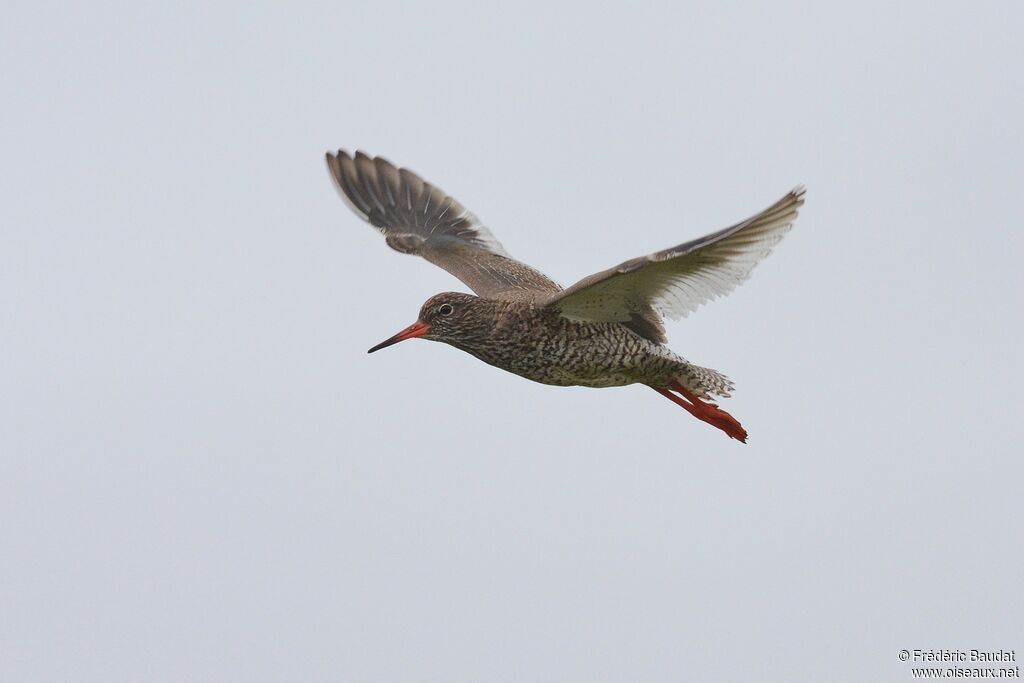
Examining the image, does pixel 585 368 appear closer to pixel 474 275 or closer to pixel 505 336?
pixel 505 336

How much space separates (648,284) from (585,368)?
1319 mm

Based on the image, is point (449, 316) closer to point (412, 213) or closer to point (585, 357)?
point (585, 357)

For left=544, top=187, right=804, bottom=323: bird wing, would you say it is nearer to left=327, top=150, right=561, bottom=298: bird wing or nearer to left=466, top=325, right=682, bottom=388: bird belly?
left=466, top=325, right=682, bottom=388: bird belly

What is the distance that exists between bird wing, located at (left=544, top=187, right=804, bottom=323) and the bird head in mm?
873

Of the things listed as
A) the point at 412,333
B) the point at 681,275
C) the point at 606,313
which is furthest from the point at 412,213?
the point at 681,275

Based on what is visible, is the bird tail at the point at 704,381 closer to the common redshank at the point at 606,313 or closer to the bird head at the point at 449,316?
the common redshank at the point at 606,313

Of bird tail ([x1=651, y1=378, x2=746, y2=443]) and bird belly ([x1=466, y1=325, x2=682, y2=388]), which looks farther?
bird tail ([x1=651, y1=378, x2=746, y2=443])

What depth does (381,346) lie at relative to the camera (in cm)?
1399

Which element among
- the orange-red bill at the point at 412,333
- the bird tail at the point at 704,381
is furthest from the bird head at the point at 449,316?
the bird tail at the point at 704,381

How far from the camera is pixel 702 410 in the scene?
1467cm

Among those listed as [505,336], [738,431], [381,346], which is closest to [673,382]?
[738,431]

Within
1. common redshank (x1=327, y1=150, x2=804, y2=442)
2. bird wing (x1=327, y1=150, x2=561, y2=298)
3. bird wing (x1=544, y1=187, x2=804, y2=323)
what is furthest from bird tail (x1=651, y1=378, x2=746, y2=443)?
bird wing (x1=327, y1=150, x2=561, y2=298)

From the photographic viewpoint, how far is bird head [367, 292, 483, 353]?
45.8 ft

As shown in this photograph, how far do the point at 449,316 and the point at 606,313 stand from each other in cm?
147
